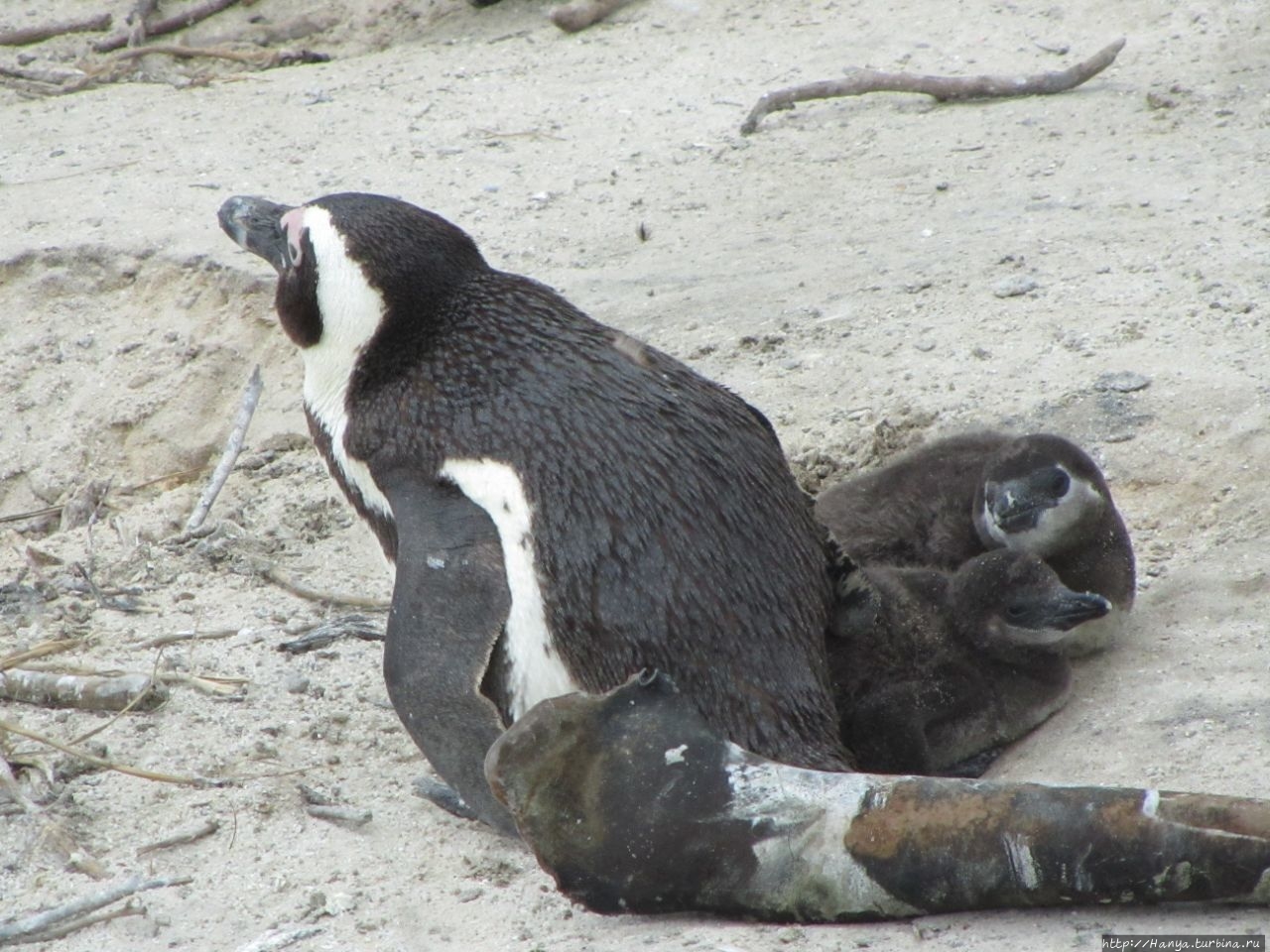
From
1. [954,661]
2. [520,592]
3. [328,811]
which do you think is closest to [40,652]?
[328,811]

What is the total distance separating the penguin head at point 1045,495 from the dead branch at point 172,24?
600 centimetres

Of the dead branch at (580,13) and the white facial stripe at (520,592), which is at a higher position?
the dead branch at (580,13)

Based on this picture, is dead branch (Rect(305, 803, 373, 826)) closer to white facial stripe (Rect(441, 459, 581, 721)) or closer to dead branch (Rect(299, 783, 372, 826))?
dead branch (Rect(299, 783, 372, 826))

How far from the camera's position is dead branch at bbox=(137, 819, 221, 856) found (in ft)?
9.71

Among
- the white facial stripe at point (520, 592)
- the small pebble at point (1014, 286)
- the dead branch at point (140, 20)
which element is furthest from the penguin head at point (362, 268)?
the dead branch at point (140, 20)

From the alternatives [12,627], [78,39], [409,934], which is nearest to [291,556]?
[12,627]

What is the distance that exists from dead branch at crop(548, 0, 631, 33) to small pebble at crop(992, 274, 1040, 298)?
347 centimetres

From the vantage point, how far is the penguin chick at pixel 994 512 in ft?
11.7

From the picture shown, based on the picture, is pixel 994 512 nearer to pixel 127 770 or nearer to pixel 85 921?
pixel 127 770

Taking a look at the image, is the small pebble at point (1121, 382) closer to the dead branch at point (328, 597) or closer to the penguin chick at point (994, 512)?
the penguin chick at point (994, 512)

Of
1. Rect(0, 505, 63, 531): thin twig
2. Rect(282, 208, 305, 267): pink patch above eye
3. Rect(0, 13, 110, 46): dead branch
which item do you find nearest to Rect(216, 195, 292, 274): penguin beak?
Rect(282, 208, 305, 267): pink patch above eye

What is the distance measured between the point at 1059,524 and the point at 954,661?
433 mm

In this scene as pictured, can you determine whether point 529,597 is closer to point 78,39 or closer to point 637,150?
point 637,150

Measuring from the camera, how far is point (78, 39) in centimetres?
817
